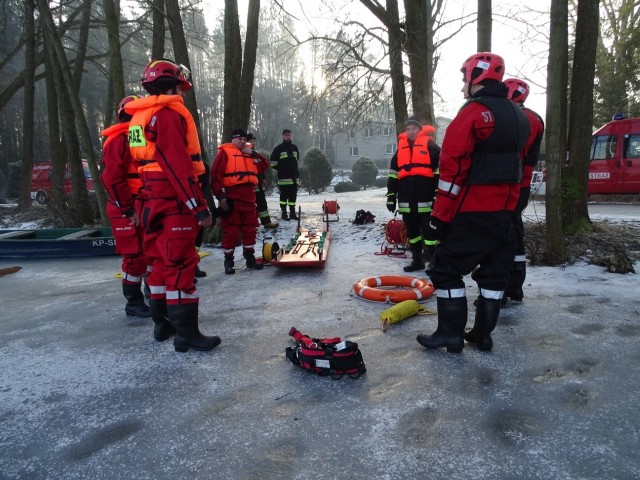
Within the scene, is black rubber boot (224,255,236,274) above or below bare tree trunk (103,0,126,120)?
below

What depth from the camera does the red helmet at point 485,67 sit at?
325cm

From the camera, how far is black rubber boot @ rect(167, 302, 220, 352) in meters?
3.54

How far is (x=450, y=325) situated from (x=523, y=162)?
5.86ft

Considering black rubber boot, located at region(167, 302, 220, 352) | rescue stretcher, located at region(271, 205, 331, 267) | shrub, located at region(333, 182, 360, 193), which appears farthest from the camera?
shrub, located at region(333, 182, 360, 193)

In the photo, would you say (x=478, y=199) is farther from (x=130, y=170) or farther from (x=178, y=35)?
(x=178, y=35)

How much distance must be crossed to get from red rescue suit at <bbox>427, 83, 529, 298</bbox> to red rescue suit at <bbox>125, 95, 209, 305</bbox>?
190 centimetres

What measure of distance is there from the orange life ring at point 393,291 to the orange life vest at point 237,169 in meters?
2.40

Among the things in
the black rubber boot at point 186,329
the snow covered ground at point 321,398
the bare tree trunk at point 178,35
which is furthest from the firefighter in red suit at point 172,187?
the bare tree trunk at point 178,35

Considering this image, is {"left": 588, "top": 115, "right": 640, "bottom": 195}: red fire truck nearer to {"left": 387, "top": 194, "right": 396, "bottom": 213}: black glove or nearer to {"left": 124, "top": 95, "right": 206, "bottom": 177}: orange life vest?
{"left": 387, "top": 194, "right": 396, "bottom": 213}: black glove

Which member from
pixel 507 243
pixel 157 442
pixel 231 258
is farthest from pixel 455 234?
pixel 231 258

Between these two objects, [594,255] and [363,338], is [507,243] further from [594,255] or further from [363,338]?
[594,255]

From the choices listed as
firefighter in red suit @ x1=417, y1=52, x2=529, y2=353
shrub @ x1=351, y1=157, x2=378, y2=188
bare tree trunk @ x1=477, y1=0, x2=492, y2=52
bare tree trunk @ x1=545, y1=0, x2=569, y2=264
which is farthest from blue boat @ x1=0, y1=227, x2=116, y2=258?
shrub @ x1=351, y1=157, x2=378, y2=188

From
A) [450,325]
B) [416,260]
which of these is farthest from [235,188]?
[450,325]

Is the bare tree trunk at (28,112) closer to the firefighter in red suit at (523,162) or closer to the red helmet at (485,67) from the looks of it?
the firefighter in red suit at (523,162)
